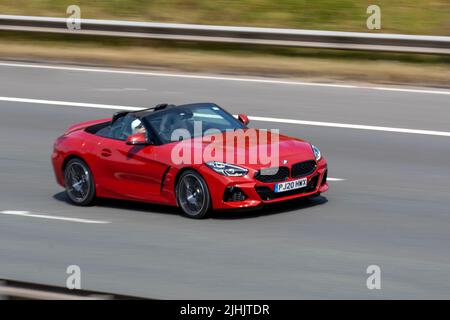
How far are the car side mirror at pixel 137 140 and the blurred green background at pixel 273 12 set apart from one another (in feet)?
34.4

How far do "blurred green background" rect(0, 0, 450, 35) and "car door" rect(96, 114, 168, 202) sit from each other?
33.9 ft

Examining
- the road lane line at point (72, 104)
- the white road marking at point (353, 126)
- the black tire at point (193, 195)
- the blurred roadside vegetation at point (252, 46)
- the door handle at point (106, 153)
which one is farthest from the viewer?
the blurred roadside vegetation at point (252, 46)

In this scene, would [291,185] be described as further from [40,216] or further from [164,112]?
[40,216]

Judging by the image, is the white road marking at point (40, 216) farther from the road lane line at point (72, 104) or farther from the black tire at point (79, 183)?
the road lane line at point (72, 104)

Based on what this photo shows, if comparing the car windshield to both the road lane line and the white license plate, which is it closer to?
the white license plate

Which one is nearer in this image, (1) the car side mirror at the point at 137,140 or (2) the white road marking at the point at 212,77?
(1) the car side mirror at the point at 137,140

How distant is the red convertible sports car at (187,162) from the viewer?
11.9 metres

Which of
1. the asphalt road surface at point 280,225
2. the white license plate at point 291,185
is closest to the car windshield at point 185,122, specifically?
the asphalt road surface at point 280,225

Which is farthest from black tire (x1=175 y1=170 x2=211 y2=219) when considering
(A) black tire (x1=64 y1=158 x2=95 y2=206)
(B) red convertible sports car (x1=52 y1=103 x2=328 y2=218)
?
(A) black tire (x1=64 y1=158 x2=95 y2=206)

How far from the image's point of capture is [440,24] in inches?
858

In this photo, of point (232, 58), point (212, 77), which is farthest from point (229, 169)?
point (232, 58)

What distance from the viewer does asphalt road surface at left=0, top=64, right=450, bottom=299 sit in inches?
383

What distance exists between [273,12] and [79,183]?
1114 cm

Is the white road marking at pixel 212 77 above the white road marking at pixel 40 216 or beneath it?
above
